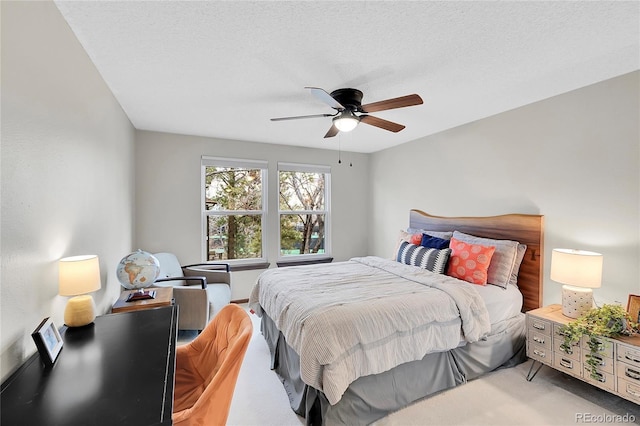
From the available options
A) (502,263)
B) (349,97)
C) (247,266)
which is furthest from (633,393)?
(247,266)

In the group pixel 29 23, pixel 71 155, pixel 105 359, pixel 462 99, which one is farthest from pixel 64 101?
pixel 462 99

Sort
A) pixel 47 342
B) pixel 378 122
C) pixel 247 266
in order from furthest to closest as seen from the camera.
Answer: pixel 247 266 < pixel 378 122 < pixel 47 342

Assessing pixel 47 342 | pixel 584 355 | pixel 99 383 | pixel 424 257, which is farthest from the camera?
pixel 424 257

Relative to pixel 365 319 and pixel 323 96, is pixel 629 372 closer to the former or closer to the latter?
pixel 365 319

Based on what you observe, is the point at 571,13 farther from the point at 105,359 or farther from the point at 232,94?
the point at 105,359

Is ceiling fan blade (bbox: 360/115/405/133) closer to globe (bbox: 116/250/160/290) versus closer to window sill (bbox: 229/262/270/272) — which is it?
globe (bbox: 116/250/160/290)

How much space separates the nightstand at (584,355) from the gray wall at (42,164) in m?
3.31

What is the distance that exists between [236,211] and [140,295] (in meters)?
2.06

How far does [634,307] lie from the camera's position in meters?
2.03

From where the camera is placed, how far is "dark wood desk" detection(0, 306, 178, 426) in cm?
87

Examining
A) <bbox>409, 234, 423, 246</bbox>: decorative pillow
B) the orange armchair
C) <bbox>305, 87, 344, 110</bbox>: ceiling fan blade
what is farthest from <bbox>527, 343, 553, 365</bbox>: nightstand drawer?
<bbox>305, 87, 344, 110</bbox>: ceiling fan blade

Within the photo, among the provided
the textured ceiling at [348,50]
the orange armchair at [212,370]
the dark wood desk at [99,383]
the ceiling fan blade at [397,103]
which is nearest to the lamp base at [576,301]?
the textured ceiling at [348,50]

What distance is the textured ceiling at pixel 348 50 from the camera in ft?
4.94

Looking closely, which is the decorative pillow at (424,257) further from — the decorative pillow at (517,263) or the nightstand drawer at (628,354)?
the nightstand drawer at (628,354)
